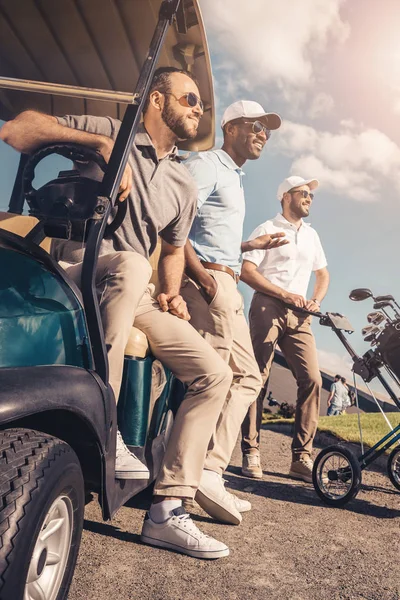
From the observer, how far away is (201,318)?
366 cm

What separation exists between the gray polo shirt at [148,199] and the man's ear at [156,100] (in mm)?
113

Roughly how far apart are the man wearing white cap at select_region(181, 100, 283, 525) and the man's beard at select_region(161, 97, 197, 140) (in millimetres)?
874

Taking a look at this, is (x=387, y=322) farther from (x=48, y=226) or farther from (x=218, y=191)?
(x=48, y=226)

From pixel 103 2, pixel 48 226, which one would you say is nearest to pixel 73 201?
pixel 48 226

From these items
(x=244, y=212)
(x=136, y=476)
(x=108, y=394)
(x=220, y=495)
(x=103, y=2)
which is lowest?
(x=220, y=495)

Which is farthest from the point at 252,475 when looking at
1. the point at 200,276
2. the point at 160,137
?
the point at 160,137

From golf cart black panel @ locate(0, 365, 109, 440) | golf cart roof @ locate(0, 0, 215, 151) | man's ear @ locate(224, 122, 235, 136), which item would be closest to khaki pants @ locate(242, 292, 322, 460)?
man's ear @ locate(224, 122, 235, 136)

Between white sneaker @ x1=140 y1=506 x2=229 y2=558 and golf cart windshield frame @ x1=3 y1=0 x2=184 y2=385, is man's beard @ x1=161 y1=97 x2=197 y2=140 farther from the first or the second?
white sneaker @ x1=140 y1=506 x2=229 y2=558

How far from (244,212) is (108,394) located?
95.4 inches

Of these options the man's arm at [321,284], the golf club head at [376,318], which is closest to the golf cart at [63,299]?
the golf club head at [376,318]

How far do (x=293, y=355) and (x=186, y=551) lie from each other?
2953 mm

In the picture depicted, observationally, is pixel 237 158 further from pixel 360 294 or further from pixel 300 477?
pixel 300 477

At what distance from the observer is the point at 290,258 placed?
5492mm

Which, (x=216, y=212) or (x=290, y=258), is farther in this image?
(x=290, y=258)
